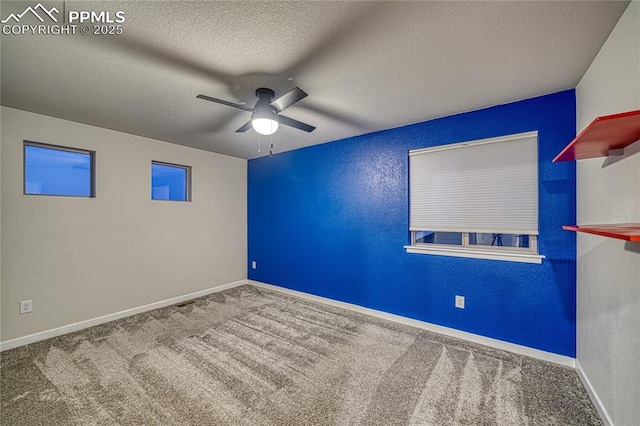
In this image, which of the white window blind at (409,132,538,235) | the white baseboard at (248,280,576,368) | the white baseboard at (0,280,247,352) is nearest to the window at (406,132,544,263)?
the white window blind at (409,132,538,235)

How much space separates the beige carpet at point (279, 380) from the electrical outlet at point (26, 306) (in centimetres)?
36

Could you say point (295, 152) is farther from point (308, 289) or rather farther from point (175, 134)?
point (308, 289)

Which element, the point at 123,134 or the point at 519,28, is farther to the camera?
the point at 123,134

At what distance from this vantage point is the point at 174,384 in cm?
197

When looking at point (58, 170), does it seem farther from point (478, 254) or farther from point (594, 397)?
point (594, 397)

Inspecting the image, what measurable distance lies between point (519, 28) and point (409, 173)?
173cm

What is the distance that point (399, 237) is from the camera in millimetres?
3148

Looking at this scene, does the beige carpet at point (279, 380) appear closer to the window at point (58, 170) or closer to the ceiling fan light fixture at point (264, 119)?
the window at point (58, 170)

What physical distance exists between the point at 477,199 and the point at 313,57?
2151 mm

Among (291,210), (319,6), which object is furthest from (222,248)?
(319,6)

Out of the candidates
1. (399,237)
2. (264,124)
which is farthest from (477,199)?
(264,124)

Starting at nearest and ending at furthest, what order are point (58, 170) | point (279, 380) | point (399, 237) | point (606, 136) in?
point (606, 136)
point (279, 380)
point (58, 170)
point (399, 237)

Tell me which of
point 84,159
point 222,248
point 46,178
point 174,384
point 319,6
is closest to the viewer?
point 319,6
